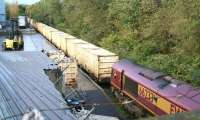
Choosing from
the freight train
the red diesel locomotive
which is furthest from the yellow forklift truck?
the red diesel locomotive

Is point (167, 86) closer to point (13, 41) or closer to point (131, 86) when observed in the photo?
point (131, 86)

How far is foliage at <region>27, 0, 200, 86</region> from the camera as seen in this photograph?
27453 millimetres

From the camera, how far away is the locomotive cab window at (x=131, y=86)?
2312 cm

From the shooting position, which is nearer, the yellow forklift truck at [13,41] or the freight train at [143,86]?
the freight train at [143,86]

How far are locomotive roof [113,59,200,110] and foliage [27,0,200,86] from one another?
2338 millimetres

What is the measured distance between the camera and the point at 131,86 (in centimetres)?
2392

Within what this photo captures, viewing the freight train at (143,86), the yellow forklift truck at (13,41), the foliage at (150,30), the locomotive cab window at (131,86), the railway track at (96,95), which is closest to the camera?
the freight train at (143,86)

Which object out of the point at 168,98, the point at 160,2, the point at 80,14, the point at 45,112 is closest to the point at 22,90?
the point at 45,112

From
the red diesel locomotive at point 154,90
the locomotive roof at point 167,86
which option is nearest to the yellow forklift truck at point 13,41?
the red diesel locomotive at point 154,90

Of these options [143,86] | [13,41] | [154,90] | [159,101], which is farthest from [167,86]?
[13,41]

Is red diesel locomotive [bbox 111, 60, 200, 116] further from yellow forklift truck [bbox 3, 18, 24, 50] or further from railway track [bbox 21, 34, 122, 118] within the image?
yellow forklift truck [bbox 3, 18, 24, 50]

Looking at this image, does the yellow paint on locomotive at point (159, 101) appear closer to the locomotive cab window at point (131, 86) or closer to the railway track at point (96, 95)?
the locomotive cab window at point (131, 86)

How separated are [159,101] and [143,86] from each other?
2.45 meters

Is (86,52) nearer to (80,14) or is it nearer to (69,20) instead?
(80,14)
